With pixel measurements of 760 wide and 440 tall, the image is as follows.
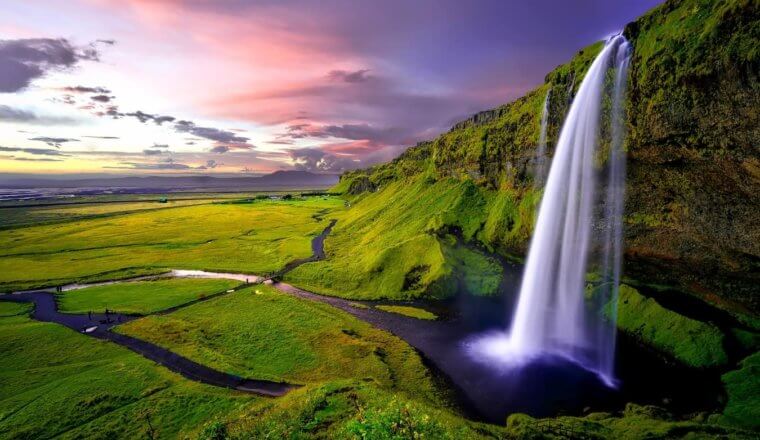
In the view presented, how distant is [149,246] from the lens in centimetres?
11594

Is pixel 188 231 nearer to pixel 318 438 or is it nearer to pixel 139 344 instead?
pixel 139 344

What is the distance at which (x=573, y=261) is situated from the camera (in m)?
51.0

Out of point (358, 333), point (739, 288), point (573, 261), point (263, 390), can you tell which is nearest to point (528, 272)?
point (573, 261)

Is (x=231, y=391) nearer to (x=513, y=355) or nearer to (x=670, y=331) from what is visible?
(x=513, y=355)

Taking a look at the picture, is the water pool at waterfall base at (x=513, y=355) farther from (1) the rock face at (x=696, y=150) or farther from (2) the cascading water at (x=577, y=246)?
(1) the rock face at (x=696, y=150)

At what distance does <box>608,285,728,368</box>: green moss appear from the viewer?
117 ft

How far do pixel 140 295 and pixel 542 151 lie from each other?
7950cm

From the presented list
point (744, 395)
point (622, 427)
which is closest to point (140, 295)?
point (622, 427)

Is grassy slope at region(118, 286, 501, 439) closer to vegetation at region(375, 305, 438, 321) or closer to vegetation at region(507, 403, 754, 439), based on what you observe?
vegetation at region(507, 403, 754, 439)

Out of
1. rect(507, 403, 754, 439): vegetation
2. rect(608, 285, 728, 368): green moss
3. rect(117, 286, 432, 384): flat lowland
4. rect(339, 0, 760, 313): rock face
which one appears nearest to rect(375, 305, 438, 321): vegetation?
rect(117, 286, 432, 384): flat lowland

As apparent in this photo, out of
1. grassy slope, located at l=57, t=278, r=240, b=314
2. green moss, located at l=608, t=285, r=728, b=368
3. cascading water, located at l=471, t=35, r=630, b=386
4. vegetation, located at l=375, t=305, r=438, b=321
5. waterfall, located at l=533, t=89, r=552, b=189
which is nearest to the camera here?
green moss, located at l=608, t=285, r=728, b=368

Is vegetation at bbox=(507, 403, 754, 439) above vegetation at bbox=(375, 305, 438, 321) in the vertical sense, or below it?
above

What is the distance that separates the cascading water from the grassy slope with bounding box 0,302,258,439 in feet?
102

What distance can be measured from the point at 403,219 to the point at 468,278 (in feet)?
125
